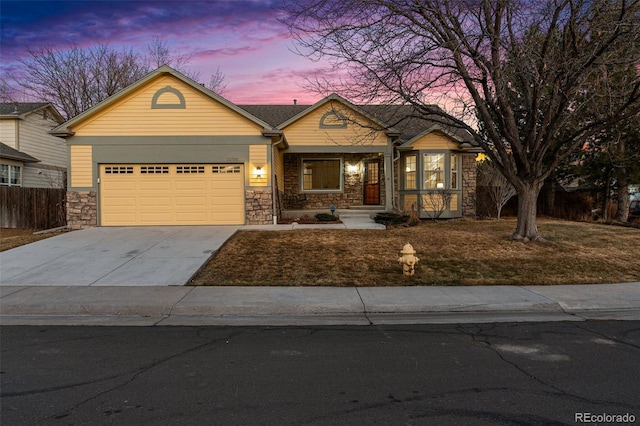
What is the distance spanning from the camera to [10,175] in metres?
22.8

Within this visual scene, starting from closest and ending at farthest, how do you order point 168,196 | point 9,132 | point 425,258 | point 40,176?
point 425,258, point 168,196, point 9,132, point 40,176

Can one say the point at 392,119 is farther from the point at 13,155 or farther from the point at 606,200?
the point at 13,155

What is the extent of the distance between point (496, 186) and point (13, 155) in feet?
80.9

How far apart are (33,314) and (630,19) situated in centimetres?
1331

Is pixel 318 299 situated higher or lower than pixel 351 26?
lower

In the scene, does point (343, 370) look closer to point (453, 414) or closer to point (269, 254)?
point (453, 414)

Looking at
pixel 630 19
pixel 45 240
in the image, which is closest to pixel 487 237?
pixel 630 19

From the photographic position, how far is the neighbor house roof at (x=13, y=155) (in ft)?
71.6

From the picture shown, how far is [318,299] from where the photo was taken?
23.6 ft

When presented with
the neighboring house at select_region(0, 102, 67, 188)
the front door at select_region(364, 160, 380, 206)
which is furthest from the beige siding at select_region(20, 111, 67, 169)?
the front door at select_region(364, 160, 380, 206)

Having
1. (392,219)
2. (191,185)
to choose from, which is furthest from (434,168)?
(191,185)

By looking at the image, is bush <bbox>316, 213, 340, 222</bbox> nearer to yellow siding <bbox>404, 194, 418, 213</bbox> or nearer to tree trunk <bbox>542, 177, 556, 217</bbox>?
yellow siding <bbox>404, 194, 418, 213</bbox>

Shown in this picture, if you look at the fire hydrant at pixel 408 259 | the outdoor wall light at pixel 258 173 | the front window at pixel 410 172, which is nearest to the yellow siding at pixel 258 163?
the outdoor wall light at pixel 258 173

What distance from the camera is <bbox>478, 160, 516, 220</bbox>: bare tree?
773 inches
